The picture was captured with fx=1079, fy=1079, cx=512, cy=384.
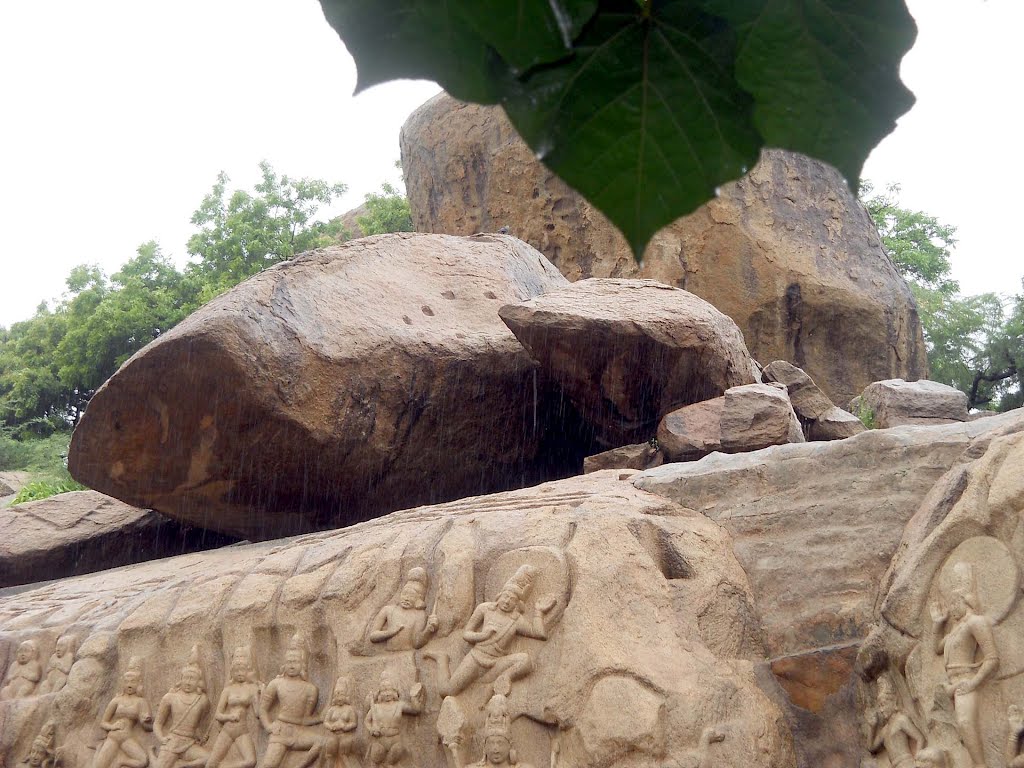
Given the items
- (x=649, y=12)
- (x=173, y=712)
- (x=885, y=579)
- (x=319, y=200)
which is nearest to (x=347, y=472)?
(x=173, y=712)

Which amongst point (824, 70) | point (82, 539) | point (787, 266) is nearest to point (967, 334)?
point (787, 266)

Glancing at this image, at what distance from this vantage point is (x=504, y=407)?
30.2 feet

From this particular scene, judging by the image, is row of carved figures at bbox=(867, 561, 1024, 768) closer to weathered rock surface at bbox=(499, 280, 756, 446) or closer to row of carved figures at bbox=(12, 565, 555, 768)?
row of carved figures at bbox=(12, 565, 555, 768)

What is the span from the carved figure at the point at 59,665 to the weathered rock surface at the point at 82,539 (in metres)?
3.02

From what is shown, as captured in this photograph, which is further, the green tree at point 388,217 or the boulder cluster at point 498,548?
the green tree at point 388,217

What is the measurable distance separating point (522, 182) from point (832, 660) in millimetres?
8474

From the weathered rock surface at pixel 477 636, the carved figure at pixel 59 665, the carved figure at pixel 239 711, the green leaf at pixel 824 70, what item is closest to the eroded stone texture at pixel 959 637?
the weathered rock surface at pixel 477 636

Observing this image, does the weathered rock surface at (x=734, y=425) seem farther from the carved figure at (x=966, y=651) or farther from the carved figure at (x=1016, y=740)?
the carved figure at (x=1016, y=740)

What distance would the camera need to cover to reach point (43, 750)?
21.7ft

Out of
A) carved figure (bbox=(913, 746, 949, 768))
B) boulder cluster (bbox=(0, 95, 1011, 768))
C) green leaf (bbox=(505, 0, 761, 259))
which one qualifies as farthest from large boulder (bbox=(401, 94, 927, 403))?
green leaf (bbox=(505, 0, 761, 259))

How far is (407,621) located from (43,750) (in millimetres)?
2581

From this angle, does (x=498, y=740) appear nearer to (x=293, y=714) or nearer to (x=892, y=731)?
(x=293, y=714)

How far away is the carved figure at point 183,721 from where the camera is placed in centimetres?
625

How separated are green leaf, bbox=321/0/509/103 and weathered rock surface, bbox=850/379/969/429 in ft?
27.6
